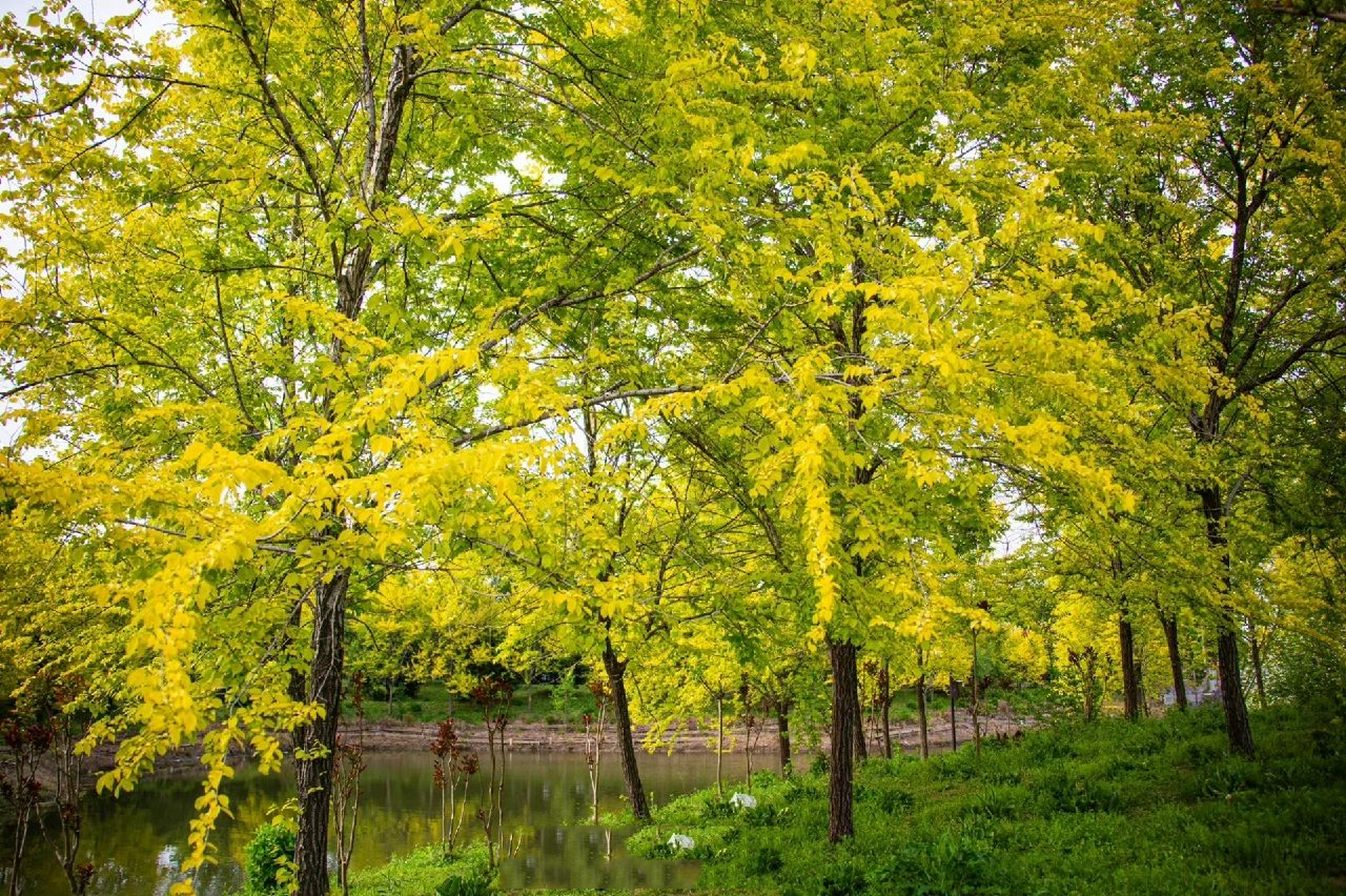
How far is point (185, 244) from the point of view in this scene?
500cm

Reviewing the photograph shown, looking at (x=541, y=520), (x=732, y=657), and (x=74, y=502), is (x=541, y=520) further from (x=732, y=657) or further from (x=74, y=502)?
(x=732, y=657)

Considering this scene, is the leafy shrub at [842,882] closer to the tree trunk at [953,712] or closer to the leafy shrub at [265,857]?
the leafy shrub at [265,857]

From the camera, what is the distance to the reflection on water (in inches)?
447

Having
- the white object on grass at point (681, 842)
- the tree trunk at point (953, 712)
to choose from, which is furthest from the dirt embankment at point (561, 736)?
the white object on grass at point (681, 842)

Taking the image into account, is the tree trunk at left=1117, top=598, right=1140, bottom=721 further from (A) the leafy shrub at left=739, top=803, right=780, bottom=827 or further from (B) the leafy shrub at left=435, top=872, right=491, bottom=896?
(B) the leafy shrub at left=435, top=872, right=491, bottom=896

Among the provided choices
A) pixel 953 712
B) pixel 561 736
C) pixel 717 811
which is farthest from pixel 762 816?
pixel 561 736

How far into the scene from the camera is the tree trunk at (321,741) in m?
4.93

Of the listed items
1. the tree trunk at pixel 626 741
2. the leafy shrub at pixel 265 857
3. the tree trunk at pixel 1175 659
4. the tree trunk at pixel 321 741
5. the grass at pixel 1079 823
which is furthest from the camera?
the tree trunk at pixel 1175 659

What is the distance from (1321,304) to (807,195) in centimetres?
685

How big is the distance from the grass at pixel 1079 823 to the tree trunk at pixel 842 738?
0.28 metres

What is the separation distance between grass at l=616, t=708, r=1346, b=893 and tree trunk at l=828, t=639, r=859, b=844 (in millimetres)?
283

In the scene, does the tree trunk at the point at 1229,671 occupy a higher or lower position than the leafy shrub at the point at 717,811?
higher

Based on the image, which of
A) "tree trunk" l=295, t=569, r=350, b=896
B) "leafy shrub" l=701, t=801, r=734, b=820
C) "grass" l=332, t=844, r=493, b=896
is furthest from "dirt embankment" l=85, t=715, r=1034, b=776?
"tree trunk" l=295, t=569, r=350, b=896

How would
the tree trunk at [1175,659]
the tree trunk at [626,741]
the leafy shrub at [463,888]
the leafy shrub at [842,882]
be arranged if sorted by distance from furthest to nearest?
the tree trunk at [1175,659]
the tree trunk at [626,741]
the leafy shrub at [463,888]
the leafy shrub at [842,882]
